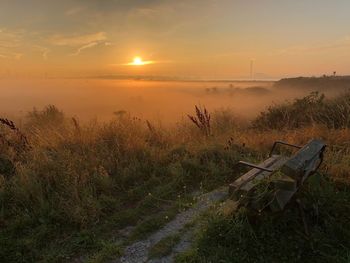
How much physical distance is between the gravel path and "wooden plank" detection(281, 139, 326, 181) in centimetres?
153

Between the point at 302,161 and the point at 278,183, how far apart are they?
1.19 feet

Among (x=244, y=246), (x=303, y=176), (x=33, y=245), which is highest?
(x=303, y=176)

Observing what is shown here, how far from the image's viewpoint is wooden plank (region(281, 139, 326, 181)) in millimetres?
3584

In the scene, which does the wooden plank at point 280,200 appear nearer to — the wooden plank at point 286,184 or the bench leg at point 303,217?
the wooden plank at point 286,184

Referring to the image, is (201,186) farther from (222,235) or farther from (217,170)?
(222,235)

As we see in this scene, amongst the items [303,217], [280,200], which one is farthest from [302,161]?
[303,217]

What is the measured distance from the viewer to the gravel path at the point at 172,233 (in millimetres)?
4003

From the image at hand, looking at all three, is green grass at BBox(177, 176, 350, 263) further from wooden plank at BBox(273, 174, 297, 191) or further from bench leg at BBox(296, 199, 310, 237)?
wooden plank at BBox(273, 174, 297, 191)

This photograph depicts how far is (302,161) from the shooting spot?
3740 millimetres

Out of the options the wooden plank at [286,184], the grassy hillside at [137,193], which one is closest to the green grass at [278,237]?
the grassy hillside at [137,193]

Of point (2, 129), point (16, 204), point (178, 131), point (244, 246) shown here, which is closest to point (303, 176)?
point (244, 246)

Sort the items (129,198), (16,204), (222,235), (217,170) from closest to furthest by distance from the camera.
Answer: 1. (222,235)
2. (16,204)
3. (129,198)
4. (217,170)

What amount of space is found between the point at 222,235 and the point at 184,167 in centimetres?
265

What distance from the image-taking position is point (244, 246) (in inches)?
149
